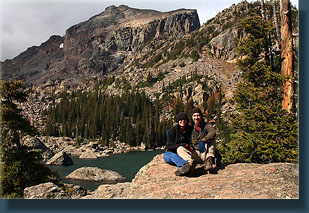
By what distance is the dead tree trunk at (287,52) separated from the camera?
1069 cm

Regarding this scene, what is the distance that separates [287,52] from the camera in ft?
35.6

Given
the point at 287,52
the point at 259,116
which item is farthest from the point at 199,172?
the point at 287,52

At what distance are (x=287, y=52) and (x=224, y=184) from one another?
7689 mm

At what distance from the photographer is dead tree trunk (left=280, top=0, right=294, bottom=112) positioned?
35.1ft

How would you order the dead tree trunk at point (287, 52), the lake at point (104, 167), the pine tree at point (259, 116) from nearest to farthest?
the pine tree at point (259, 116) → the dead tree trunk at point (287, 52) → the lake at point (104, 167)

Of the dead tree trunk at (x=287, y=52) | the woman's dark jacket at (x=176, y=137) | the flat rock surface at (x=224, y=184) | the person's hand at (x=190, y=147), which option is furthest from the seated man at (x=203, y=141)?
the dead tree trunk at (x=287, y=52)

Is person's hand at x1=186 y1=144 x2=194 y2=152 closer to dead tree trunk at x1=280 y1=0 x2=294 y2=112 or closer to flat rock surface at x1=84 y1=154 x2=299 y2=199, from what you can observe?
flat rock surface at x1=84 y1=154 x2=299 y2=199

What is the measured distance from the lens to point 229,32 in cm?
14712

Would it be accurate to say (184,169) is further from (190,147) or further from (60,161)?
(60,161)

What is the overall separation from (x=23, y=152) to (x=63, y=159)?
37867mm

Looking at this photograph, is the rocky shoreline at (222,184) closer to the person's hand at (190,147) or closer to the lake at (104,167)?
the person's hand at (190,147)

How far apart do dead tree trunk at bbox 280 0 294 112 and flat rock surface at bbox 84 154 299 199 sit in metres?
5.16

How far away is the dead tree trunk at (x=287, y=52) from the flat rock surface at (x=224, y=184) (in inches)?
203

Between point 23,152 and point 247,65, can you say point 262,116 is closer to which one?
point 247,65
